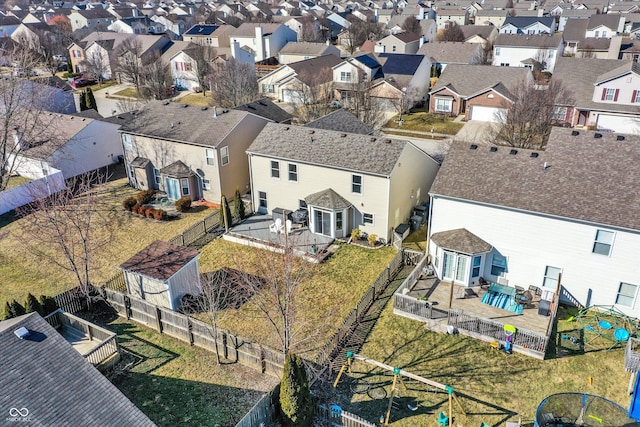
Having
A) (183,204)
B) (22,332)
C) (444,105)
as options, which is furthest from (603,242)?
(444,105)

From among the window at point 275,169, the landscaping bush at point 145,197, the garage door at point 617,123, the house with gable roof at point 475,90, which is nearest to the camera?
the window at point 275,169

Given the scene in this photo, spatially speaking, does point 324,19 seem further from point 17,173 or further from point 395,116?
point 17,173

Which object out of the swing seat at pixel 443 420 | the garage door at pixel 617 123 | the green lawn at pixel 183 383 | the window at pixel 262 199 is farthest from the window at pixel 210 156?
the garage door at pixel 617 123

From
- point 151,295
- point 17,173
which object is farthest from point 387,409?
point 17,173

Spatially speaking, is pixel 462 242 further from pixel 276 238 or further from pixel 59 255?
pixel 59 255

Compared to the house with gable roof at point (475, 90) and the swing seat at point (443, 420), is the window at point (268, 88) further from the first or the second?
the swing seat at point (443, 420)

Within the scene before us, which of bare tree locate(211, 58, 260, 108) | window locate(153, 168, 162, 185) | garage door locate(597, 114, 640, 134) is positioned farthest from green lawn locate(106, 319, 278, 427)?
garage door locate(597, 114, 640, 134)
